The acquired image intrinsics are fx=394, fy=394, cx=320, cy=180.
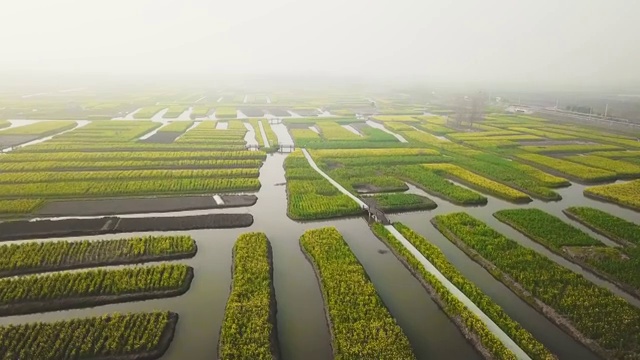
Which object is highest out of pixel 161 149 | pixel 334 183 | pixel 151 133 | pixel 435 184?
pixel 151 133

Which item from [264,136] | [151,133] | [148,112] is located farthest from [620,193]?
[148,112]

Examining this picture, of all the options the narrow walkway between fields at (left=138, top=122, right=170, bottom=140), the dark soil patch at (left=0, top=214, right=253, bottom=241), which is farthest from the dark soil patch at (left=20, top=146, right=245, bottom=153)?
the dark soil patch at (left=0, top=214, right=253, bottom=241)

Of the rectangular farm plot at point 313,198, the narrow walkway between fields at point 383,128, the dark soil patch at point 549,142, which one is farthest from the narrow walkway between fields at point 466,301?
the dark soil patch at point 549,142

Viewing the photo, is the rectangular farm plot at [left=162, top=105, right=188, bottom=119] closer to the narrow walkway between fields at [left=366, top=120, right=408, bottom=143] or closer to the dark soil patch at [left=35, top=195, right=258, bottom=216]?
the narrow walkway between fields at [left=366, top=120, right=408, bottom=143]

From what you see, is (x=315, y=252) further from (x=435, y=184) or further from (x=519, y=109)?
(x=519, y=109)

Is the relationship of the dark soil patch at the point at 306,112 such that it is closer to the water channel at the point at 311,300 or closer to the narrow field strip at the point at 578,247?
the water channel at the point at 311,300

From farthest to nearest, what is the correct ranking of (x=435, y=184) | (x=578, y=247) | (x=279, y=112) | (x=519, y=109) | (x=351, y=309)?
(x=519, y=109) < (x=279, y=112) < (x=435, y=184) < (x=578, y=247) < (x=351, y=309)

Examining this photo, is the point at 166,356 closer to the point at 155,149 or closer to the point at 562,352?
the point at 562,352

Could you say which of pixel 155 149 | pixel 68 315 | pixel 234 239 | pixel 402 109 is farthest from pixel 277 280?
pixel 402 109
